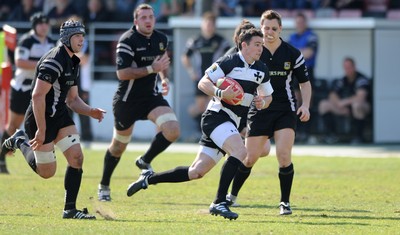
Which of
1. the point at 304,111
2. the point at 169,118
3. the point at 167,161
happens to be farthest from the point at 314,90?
the point at 304,111

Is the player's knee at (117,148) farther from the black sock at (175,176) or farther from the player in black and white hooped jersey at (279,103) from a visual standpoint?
the player in black and white hooped jersey at (279,103)

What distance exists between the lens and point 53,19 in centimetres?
2475

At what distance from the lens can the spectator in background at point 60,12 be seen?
24.6m

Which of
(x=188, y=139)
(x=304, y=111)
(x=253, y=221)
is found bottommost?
(x=188, y=139)

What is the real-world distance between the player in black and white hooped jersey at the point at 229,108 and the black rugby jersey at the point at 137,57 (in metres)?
2.22

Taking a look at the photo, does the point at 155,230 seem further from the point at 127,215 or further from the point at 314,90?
the point at 314,90

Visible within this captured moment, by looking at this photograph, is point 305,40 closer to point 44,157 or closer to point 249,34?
point 249,34

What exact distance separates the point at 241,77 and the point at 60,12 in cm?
1378

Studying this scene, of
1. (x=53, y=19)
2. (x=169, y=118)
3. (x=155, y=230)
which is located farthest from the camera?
(x=53, y=19)

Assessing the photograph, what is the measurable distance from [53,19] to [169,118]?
11529 millimetres

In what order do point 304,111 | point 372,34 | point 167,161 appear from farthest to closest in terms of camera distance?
point 372,34, point 167,161, point 304,111

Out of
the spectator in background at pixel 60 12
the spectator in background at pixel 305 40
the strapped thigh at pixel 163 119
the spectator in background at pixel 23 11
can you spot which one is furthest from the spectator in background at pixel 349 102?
the strapped thigh at pixel 163 119

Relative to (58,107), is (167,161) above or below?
below

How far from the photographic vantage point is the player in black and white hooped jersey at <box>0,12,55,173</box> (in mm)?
16344
